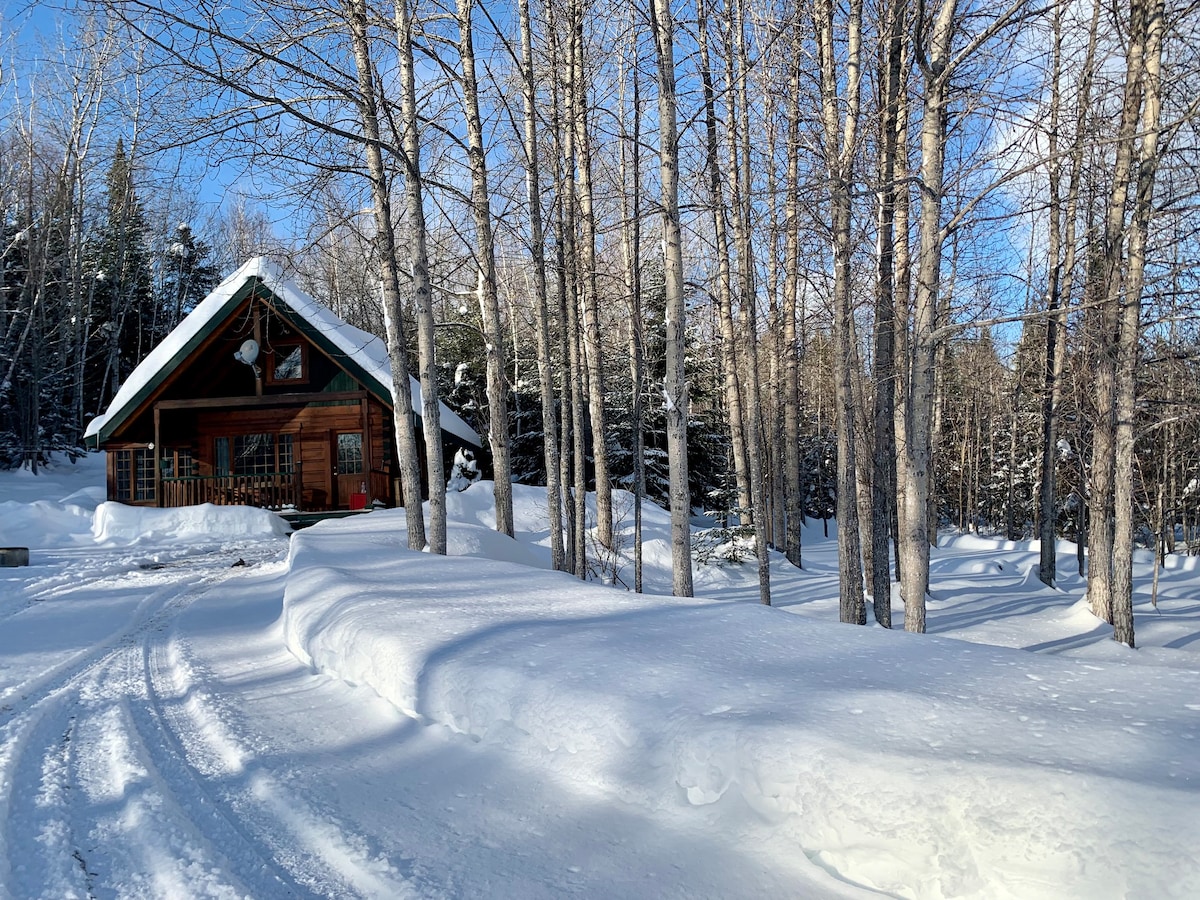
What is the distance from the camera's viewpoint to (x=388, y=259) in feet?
32.0

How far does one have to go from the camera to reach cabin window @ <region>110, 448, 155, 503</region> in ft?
69.4

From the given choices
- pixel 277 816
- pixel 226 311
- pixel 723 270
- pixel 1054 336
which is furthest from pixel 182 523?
pixel 1054 336

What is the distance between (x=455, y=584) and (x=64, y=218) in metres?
30.8

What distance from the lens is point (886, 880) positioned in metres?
2.35

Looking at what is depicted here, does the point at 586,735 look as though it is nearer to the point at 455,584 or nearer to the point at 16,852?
the point at 16,852

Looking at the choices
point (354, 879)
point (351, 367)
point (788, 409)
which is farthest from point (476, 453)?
point (354, 879)

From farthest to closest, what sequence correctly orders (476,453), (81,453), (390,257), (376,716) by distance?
(81,453), (476,453), (390,257), (376,716)

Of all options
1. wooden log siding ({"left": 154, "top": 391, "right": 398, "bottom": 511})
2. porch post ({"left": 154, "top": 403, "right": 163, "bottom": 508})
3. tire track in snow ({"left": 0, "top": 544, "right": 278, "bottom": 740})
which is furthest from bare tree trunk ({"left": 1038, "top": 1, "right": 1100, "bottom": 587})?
porch post ({"left": 154, "top": 403, "right": 163, "bottom": 508})

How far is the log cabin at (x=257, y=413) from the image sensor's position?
18.8 meters

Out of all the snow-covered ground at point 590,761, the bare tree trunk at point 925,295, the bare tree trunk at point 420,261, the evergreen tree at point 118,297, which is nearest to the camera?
the snow-covered ground at point 590,761

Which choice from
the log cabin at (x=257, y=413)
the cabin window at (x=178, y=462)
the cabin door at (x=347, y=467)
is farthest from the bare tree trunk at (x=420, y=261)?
the cabin window at (x=178, y=462)

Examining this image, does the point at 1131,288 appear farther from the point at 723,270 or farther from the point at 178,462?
the point at 178,462

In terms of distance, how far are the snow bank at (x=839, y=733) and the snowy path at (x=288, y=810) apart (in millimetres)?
144

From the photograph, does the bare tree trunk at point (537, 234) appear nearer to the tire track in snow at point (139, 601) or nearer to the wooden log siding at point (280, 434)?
the tire track in snow at point (139, 601)
